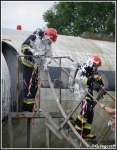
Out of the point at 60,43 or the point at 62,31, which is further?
the point at 62,31

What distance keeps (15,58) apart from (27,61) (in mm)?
681

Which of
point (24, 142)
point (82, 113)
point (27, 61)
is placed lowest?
point (24, 142)

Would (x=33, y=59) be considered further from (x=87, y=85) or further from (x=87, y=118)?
(x=87, y=118)

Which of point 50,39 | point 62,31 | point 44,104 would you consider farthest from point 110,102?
point 62,31

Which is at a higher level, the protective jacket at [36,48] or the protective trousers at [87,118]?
the protective jacket at [36,48]

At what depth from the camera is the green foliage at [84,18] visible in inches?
1266

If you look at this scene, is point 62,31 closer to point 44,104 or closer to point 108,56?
point 108,56

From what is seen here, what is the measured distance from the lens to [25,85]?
11.2 meters

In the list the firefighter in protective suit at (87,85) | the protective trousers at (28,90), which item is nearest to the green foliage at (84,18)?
the firefighter in protective suit at (87,85)

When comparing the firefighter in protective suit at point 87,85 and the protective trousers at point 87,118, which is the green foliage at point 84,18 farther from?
the protective trousers at point 87,118

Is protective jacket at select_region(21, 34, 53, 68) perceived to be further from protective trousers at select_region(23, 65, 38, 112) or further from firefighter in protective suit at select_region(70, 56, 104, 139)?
firefighter in protective suit at select_region(70, 56, 104, 139)

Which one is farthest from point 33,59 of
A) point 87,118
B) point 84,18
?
point 84,18

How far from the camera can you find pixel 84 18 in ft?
107

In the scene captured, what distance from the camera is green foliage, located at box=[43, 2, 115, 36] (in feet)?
105
